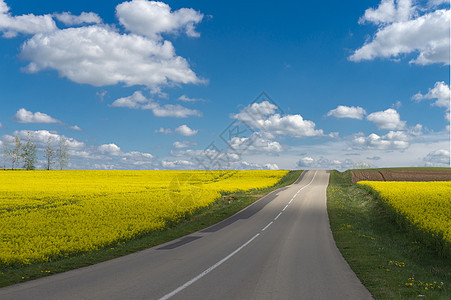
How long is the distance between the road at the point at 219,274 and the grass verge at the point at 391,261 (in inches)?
21.9

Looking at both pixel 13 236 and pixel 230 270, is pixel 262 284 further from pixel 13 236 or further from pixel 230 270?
pixel 13 236

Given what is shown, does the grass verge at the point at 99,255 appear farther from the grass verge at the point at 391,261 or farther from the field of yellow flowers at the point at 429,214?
the field of yellow flowers at the point at 429,214

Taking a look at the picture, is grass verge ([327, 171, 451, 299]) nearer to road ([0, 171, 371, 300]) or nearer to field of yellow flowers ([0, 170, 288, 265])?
road ([0, 171, 371, 300])

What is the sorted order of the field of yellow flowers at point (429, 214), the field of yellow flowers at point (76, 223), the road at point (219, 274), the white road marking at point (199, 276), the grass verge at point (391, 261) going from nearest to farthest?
1. the white road marking at point (199, 276)
2. the road at point (219, 274)
3. the grass verge at point (391, 261)
4. the field of yellow flowers at point (76, 223)
5. the field of yellow flowers at point (429, 214)

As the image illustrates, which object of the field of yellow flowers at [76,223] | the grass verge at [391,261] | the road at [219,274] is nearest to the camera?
the road at [219,274]

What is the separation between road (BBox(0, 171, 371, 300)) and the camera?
28.4ft

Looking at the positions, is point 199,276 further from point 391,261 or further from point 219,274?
point 391,261

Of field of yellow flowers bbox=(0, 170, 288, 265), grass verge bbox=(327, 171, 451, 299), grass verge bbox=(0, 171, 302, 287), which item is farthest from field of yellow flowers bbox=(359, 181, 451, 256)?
field of yellow flowers bbox=(0, 170, 288, 265)

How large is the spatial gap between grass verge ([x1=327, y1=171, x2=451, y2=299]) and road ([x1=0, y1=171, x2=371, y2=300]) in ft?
1.82

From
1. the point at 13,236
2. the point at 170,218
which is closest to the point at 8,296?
the point at 13,236

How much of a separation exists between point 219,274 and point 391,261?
23.3 ft

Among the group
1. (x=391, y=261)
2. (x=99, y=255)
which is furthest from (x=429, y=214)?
(x=99, y=255)

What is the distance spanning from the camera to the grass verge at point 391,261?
29.8 ft

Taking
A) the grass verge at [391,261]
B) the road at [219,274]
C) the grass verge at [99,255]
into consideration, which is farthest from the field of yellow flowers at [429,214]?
the grass verge at [99,255]
